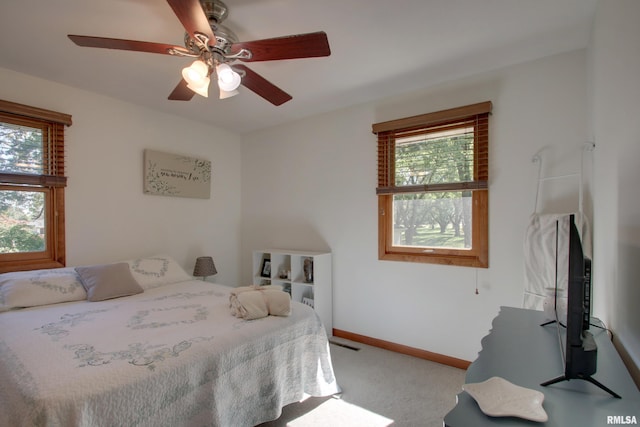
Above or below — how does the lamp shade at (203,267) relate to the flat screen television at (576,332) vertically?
below

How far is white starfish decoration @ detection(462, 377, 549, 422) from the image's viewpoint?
2.42ft

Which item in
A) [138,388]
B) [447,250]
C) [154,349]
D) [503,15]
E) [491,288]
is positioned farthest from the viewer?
→ [447,250]

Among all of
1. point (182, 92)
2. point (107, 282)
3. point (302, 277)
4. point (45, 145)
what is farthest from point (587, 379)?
point (45, 145)

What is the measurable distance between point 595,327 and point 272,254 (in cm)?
273

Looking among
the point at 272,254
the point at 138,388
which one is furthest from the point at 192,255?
the point at 138,388

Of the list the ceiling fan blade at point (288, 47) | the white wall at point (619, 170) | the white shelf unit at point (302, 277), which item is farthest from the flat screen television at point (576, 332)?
the white shelf unit at point (302, 277)

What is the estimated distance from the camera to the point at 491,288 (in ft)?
8.12

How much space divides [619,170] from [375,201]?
194cm

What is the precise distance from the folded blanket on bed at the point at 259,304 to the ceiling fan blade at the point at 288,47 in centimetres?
141

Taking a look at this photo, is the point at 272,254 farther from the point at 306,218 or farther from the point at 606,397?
the point at 606,397

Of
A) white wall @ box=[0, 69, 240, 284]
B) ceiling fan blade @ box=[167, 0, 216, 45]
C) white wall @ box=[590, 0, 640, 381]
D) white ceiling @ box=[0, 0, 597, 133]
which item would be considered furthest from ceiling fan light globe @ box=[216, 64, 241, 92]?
white wall @ box=[0, 69, 240, 284]

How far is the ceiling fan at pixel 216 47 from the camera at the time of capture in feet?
4.78

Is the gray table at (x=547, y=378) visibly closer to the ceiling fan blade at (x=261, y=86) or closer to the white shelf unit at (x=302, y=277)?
the ceiling fan blade at (x=261, y=86)

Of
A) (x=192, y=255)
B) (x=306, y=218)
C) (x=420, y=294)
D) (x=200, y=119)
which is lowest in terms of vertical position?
(x=420, y=294)
